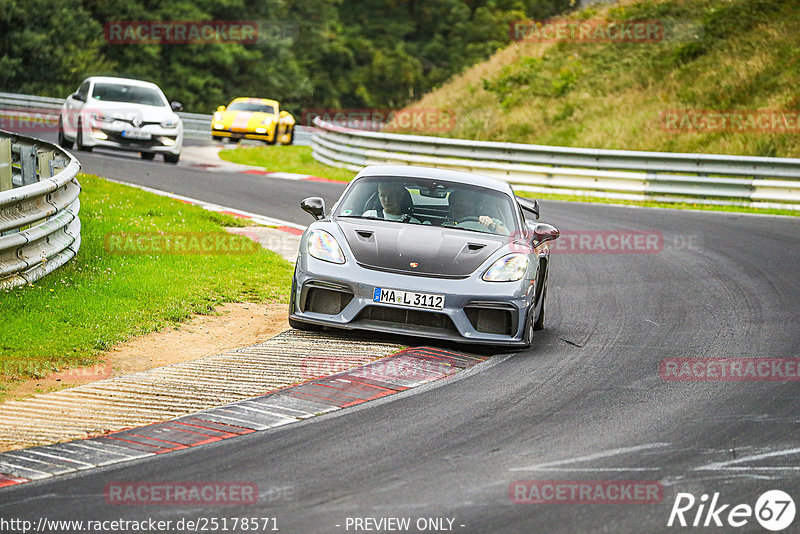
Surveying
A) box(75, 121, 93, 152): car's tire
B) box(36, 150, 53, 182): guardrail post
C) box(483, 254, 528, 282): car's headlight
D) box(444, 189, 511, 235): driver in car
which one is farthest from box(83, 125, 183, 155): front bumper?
box(483, 254, 528, 282): car's headlight

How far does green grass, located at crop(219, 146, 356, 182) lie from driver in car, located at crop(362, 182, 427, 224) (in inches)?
557

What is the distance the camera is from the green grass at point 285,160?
2502cm

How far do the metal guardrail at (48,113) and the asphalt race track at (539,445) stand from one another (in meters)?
27.8

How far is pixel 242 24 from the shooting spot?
57531 millimetres

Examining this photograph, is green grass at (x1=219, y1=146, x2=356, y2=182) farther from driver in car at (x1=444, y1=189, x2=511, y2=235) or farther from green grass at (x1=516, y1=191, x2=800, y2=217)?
driver in car at (x1=444, y1=189, x2=511, y2=235)

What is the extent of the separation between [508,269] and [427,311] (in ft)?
2.69

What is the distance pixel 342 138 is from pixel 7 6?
2610 cm

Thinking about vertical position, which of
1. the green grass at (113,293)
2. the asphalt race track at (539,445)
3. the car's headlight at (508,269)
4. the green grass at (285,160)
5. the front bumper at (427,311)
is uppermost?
the car's headlight at (508,269)

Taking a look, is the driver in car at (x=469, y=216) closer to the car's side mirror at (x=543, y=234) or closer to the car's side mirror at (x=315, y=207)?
the car's side mirror at (x=543, y=234)

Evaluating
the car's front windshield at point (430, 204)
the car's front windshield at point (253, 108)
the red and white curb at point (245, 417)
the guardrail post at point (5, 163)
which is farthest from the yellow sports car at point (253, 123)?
the red and white curb at point (245, 417)

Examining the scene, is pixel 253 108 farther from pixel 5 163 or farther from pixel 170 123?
pixel 5 163

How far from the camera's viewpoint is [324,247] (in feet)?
28.4

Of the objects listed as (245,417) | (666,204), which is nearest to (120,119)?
(666,204)

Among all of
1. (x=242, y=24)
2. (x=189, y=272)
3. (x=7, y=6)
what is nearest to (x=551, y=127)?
(x=189, y=272)
